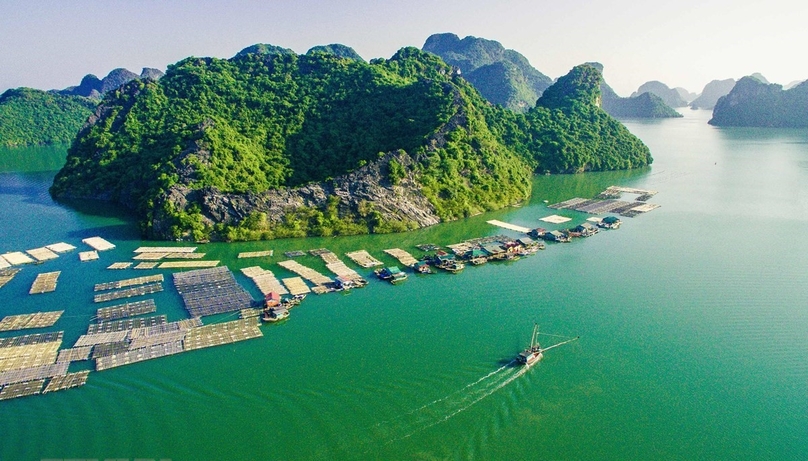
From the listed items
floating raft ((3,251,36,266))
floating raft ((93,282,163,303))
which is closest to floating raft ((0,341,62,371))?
floating raft ((93,282,163,303))

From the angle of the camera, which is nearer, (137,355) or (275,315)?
(137,355)

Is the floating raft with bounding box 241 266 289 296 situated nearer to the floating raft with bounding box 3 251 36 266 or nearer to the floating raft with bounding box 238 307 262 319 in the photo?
the floating raft with bounding box 238 307 262 319

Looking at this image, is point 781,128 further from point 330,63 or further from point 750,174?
point 330,63

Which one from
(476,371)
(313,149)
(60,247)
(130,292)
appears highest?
(313,149)

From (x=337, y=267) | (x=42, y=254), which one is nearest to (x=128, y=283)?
(x=42, y=254)

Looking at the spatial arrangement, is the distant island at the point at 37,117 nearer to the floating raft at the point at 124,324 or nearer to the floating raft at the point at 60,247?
the floating raft at the point at 60,247

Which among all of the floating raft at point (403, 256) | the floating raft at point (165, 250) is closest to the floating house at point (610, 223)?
the floating raft at point (403, 256)

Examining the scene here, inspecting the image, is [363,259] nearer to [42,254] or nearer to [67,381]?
[67,381]
